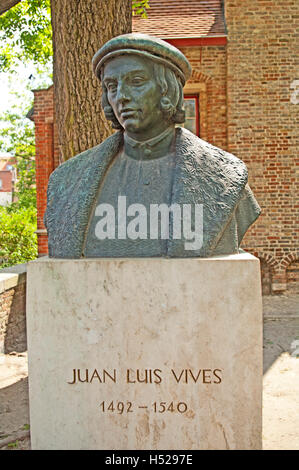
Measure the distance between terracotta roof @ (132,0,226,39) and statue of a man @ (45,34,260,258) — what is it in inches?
311

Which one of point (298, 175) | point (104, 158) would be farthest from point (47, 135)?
point (104, 158)

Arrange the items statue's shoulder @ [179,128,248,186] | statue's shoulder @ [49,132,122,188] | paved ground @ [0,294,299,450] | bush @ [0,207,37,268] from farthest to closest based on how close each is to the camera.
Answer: bush @ [0,207,37,268]
paved ground @ [0,294,299,450]
statue's shoulder @ [49,132,122,188]
statue's shoulder @ [179,128,248,186]

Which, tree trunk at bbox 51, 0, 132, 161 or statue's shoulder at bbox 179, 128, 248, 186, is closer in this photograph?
statue's shoulder at bbox 179, 128, 248, 186

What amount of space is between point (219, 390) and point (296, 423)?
194 cm

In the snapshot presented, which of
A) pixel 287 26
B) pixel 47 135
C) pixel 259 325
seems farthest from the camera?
pixel 47 135

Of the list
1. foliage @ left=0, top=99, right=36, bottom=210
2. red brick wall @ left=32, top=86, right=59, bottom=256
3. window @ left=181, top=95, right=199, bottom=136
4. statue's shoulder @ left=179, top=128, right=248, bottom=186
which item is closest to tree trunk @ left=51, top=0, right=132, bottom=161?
statue's shoulder @ left=179, top=128, right=248, bottom=186

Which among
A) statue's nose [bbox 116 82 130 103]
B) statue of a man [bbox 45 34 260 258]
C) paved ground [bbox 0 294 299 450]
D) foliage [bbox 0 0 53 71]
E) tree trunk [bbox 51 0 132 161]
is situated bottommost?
paved ground [bbox 0 294 299 450]

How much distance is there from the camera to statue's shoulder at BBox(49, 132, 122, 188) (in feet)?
10.0

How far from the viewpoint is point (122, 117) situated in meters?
2.77

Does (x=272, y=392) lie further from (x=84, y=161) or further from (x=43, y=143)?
(x=43, y=143)

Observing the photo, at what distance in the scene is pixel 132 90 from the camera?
2.74 m

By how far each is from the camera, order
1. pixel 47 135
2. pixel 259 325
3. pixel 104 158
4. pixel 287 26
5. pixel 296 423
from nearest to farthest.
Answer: pixel 259 325 < pixel 104 158 < pixel 296 423 < pixel 287 26 < pixel 47 135

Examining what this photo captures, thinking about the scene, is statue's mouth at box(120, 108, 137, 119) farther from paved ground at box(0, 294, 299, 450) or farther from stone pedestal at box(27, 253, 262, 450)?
paved ground at box(0, 294, 299, 450)
